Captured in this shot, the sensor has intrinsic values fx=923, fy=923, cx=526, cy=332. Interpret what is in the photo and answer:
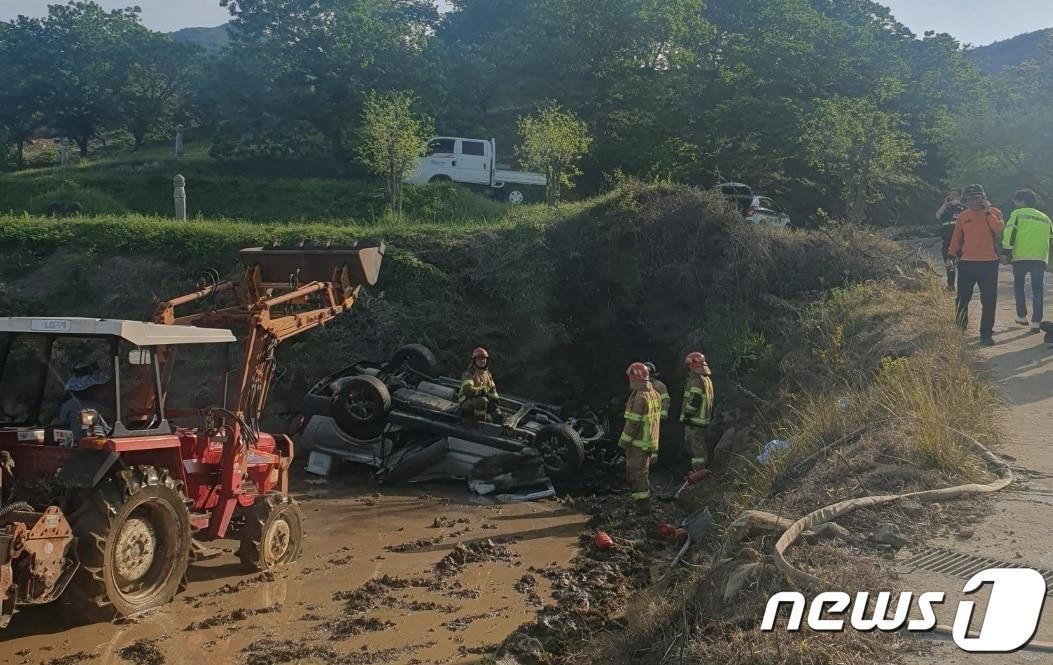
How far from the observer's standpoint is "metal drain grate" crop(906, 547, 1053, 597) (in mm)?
5648

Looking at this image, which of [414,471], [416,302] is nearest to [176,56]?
Answer: [416,302]

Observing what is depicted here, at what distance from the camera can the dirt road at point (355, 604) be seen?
682 cm

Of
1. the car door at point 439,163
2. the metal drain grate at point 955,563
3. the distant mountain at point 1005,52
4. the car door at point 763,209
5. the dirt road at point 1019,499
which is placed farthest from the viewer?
the distant mountain at point 1005,52

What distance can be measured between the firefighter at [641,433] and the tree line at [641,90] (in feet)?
58.0

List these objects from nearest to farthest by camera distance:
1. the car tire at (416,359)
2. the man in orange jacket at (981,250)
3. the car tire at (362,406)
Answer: the man in orange jacket at (981,250)
the car tire at (362,406)
the car tire at (416,359)

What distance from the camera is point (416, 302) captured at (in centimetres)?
1745

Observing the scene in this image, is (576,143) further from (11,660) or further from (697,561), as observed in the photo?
(11,660)

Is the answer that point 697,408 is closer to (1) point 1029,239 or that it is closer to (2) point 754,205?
(1) point 1029,239

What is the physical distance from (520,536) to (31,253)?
1296cm

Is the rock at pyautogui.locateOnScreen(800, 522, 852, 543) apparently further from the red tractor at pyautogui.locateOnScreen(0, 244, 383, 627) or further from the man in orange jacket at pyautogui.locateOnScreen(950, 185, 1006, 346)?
the man in orange jacket at pyautogui.locateOnScreen(950, 185, 1006, 346)

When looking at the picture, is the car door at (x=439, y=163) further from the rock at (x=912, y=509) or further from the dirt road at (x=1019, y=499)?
the rock at (x=912, y=509)

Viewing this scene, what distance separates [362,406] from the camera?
43.2 ft

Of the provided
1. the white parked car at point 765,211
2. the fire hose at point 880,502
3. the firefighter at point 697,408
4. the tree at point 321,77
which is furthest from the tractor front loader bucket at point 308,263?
the tree at point 321,77

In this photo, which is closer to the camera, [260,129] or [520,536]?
[520,536]
